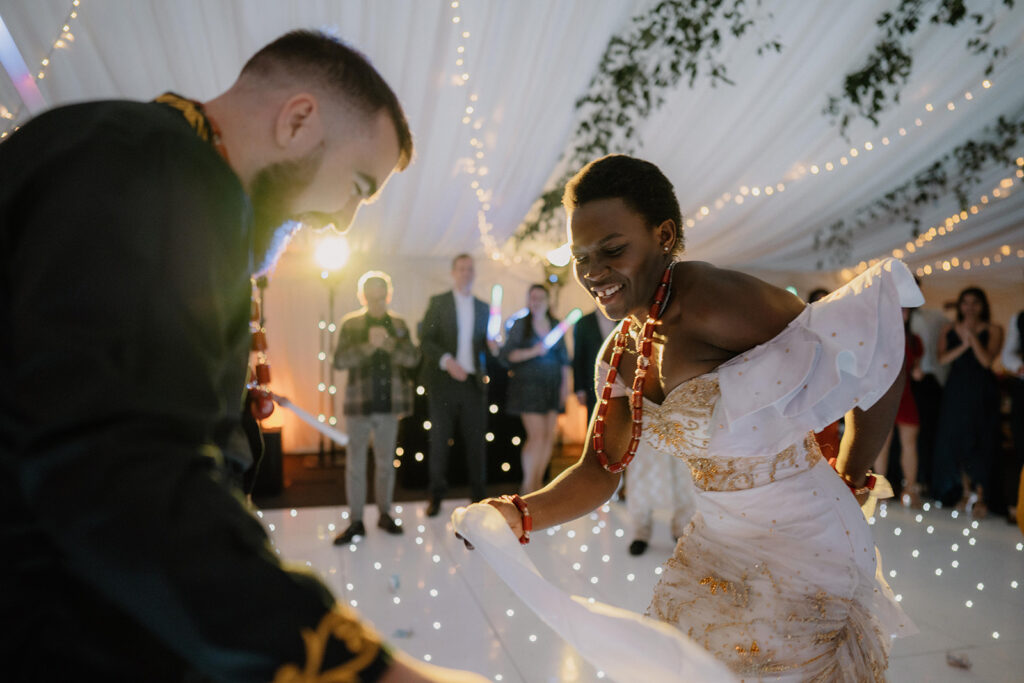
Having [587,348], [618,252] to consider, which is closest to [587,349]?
[587,348]

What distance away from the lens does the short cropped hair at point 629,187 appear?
1502 millimetres

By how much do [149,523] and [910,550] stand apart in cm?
470

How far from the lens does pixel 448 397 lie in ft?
16.4

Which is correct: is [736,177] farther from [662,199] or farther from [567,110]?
[662,199]

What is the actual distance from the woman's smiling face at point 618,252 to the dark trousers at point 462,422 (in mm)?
3503

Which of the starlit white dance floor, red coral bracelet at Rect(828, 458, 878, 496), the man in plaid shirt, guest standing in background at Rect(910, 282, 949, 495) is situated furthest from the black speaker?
guest standing in background at Rect(910, 282, 949, 495)

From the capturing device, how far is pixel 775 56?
13.7 feet

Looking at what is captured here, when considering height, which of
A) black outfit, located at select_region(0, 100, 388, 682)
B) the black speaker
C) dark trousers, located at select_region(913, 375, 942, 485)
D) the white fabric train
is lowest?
the black speaker

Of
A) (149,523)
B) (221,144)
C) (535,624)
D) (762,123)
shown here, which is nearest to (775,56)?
(762,123)

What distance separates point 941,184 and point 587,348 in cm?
389

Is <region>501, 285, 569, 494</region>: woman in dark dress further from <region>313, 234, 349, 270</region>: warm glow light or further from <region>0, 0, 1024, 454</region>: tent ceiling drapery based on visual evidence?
<region>313, 234, 349, 270</region>: warm glow light

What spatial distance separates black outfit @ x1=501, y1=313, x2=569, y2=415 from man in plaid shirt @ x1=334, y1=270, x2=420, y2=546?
0.98m

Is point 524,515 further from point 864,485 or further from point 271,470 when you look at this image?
point 271,470

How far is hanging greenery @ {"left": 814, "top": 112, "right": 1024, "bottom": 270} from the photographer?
557cm
